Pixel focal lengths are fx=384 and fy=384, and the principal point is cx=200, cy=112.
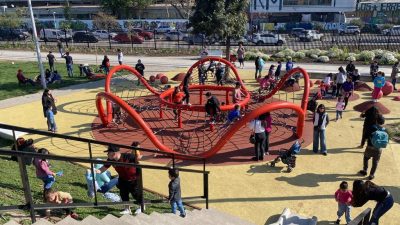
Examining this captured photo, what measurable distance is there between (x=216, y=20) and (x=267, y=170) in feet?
40.9

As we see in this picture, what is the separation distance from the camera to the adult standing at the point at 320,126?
11477 millimetres

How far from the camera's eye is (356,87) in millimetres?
20062

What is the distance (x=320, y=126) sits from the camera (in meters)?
11.6

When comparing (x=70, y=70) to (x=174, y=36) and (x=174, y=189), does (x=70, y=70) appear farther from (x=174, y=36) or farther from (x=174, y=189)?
(x=174, y=36)

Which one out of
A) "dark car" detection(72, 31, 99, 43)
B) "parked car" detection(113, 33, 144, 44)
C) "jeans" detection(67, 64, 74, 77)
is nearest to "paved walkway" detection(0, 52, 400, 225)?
"jeans" detection(67, 64, 74, 77)

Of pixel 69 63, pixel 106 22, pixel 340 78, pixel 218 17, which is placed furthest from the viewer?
pixel 106 22

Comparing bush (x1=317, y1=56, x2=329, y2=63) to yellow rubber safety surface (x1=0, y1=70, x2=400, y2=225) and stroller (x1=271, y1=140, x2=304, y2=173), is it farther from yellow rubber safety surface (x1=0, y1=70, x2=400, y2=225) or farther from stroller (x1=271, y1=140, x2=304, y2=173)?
stroller (x1=271, y1=140, x2=304, y2=173)

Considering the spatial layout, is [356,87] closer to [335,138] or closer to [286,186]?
[335,138]

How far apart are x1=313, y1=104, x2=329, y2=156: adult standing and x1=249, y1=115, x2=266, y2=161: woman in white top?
5.65 feet

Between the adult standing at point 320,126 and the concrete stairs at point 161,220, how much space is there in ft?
16.2

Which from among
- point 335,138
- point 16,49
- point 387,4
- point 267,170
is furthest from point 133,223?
point 387,4

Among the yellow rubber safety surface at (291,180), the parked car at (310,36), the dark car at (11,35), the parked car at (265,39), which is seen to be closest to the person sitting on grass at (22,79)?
the yellow rubber safety surface at (291,180)

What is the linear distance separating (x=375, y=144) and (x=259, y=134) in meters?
3.13

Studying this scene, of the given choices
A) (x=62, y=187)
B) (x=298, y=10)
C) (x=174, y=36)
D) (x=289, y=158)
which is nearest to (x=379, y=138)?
(x=289, y=158)
